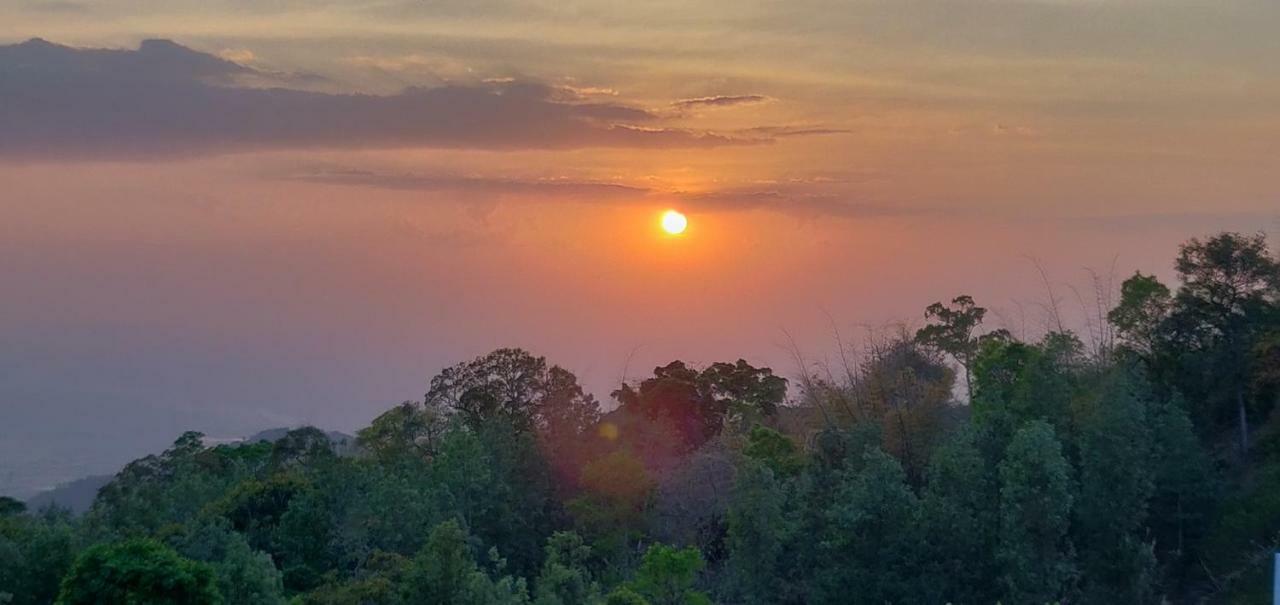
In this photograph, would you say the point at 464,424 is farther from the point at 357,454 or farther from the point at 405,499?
the point at 405,499

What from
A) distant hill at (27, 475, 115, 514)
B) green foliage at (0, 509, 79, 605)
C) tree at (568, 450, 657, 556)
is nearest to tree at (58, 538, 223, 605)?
green foliage at (0, 509, 79, 605)

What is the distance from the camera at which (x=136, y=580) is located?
28.0 metres

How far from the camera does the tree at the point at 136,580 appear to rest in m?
28.0

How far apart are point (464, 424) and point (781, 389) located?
16350 mm

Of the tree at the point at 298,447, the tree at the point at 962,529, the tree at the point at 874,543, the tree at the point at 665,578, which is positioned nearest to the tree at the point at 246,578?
the tree at the point at 665,578

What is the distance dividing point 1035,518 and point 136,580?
23.1 meters

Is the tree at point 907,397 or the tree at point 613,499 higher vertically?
the tree at point 907,397

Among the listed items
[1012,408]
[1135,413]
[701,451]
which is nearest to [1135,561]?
[1135,413]

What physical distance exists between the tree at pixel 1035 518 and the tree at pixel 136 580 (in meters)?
20.7

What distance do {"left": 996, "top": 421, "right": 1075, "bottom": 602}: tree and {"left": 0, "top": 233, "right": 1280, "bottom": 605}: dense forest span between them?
→ 8 cm

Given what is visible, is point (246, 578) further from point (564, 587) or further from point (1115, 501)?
point (1115, 501)

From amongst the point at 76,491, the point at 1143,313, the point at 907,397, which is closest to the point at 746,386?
the point at 907,397

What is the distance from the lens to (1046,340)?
155 feet

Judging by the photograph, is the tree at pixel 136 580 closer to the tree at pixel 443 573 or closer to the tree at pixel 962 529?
the tree at pixel 443 573
